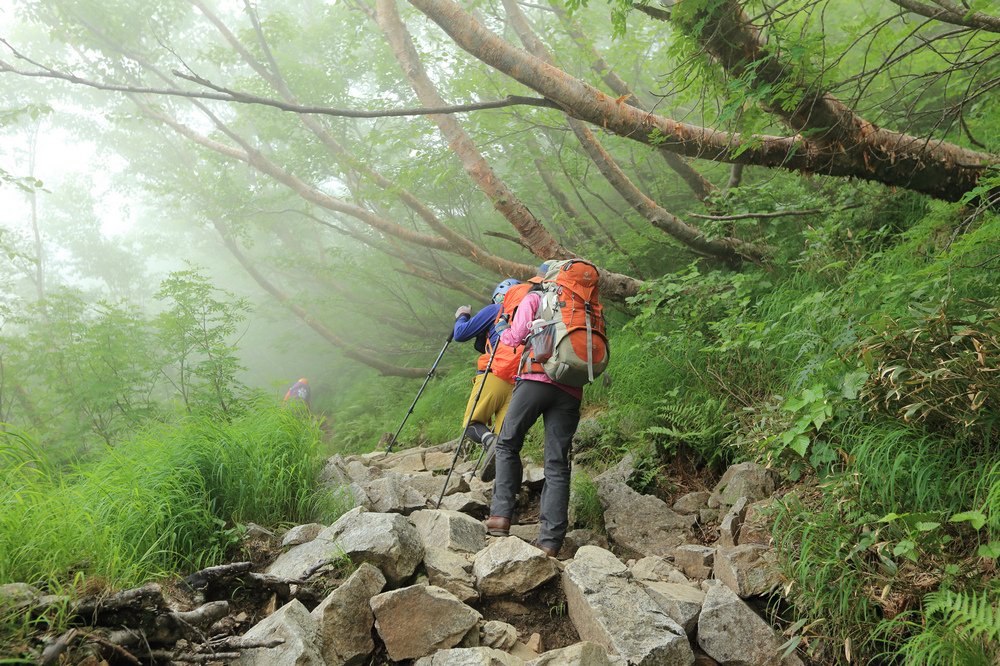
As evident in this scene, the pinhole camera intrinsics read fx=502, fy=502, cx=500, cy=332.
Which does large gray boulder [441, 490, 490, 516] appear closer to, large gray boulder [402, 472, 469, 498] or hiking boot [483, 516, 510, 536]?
large gray boulder [402, 472, 469, 498]

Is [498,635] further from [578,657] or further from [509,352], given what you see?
[509,352]

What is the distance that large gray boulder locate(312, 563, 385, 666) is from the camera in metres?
2.40

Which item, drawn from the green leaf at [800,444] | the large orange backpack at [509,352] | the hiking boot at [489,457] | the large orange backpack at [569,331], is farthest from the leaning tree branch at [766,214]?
the hiking boot at [489,457]

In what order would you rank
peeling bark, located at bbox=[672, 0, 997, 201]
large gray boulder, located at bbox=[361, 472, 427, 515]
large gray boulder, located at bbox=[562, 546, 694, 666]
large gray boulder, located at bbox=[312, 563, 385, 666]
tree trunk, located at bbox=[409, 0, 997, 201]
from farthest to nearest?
1. tree trunk, located at bbox=[409, 0, 997, 201]
2. large gray boulder, located at bbox=[361, 472, 427, 515]
3. peeling bark, located at bbox=[672, 0, 997, 201]
4. large gray boulder, located at bbox=[562, 546, 694, 666]
5. large gray boulder, located at bbox=[312, 563, 385, 666]

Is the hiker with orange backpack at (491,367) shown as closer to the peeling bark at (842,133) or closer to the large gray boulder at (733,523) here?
the large gray boulder at (733,523)

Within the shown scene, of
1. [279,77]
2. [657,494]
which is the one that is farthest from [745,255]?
[279,77]

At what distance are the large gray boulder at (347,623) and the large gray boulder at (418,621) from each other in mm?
79

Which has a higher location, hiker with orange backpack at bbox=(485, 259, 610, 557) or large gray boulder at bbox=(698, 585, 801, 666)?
hiker with orange backpack at bbox=(485, 259, 610, 557)

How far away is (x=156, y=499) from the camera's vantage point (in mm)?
3076

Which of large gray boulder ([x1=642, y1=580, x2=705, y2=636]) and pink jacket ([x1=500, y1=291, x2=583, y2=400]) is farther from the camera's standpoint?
pink jacket ([x1=500, y1=291, x2=583, y2=400])

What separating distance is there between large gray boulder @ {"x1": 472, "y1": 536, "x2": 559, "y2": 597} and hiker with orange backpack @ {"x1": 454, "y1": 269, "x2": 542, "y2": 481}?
5.78ft

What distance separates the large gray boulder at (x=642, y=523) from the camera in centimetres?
398

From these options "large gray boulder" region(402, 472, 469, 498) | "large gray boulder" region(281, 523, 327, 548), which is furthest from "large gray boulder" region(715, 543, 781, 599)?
"large gray boulder" region(402, 472, 469, 498)

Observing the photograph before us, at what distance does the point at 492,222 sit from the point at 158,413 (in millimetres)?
8468
